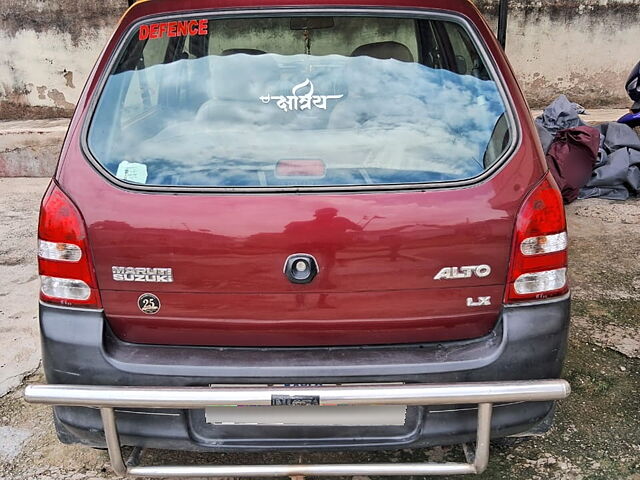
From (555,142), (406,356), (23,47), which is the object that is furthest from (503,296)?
(23,47)

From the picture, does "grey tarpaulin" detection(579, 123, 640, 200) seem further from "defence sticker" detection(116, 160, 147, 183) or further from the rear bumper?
"defence sticker" detection(116, 160, 147, 183)

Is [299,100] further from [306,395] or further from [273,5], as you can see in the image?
[306,395]

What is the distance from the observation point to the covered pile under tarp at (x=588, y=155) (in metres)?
5.23

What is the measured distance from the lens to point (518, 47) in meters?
7.05

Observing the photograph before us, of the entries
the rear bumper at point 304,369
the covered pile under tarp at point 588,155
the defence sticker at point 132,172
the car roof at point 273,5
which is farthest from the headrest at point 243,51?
the covered pile under tarp at point 588,155

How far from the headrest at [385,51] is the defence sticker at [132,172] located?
846 mm

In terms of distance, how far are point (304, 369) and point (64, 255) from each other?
80 cm

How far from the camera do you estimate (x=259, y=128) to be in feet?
6.81

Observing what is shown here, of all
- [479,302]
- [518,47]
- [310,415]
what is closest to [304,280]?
[310,415]

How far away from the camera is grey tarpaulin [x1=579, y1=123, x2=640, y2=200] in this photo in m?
5.49

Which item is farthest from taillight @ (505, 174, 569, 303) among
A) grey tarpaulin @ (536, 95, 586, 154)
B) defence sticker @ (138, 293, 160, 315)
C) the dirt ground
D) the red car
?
grey tarpaulin @ (536, 95, 586, 154)

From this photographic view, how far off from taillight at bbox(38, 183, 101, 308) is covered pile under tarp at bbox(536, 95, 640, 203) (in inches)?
164

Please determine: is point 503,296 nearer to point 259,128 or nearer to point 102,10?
point 259,128

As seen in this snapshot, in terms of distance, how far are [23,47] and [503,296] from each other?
22.8ft
